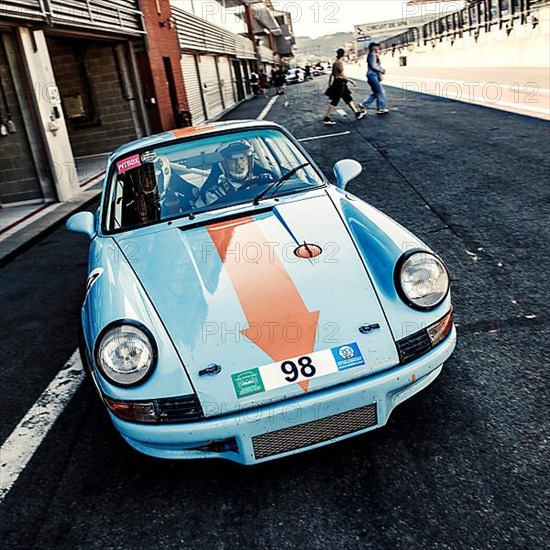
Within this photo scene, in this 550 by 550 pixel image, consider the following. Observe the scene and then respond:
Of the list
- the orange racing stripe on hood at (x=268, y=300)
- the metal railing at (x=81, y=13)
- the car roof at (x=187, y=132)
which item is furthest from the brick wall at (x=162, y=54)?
the orange racing stripe on hood at (x=268, y=300)

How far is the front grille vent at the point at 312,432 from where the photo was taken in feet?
7.57

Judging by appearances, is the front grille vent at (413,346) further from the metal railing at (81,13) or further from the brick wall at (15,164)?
the brick wall at (15,164)

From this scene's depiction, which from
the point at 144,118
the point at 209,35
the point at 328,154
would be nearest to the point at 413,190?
the point at 328,154

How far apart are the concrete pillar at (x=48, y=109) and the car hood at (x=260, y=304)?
724 centimetres

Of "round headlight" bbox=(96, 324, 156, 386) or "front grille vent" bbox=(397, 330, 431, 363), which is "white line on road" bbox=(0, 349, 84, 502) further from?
"front grille vent" bbox=(397, 330, 431, 363)

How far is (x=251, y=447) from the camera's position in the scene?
230 cm

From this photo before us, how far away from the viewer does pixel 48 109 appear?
380 inches

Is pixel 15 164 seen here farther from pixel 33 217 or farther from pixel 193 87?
pixel 193 87

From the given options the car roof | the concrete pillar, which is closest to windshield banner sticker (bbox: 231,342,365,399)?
the car roof

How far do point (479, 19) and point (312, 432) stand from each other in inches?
1273

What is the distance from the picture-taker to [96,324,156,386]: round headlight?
2.40 m

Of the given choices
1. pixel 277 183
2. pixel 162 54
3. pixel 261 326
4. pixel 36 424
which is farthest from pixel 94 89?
pixel 261 326

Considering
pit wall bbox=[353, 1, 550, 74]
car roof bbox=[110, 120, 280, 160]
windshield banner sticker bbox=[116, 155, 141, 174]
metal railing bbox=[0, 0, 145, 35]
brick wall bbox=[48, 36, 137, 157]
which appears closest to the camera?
windshield banner sticker bbox=[116, 155, 141, 174]

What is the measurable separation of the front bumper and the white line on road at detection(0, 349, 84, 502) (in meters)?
0.70
